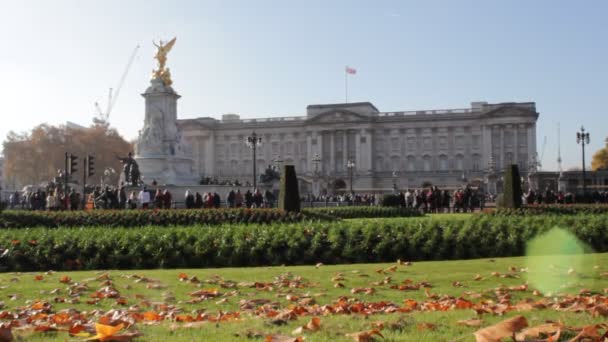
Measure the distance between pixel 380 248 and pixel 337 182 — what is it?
3512 inches

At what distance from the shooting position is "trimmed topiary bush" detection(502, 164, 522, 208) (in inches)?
948

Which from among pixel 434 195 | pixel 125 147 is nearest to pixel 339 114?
pixel 125 147

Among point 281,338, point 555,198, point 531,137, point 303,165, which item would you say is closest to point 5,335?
point 281,338

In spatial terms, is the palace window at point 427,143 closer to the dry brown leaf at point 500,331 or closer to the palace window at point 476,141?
the palace window at point 476,141

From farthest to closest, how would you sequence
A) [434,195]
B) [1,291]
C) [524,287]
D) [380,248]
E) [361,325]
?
[434,195]
[380,248]
[1,291]
[524,287]
[361,325]

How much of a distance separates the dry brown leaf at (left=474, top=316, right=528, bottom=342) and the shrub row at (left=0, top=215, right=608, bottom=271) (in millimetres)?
8266

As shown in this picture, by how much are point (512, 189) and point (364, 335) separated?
20928 millimetres

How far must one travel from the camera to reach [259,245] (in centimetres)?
1309

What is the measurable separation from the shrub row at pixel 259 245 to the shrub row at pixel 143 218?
18.7 ft

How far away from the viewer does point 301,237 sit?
529 inches

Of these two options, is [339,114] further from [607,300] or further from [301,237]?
[607,300]

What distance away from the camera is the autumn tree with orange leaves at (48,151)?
78.9 metres

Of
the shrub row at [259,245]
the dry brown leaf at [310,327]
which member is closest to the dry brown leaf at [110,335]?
A: the dry brown leaf at [310,327]

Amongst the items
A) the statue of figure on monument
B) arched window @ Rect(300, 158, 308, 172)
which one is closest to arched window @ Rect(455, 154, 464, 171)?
arched window @ Rect(300, 158, 308, 172)
